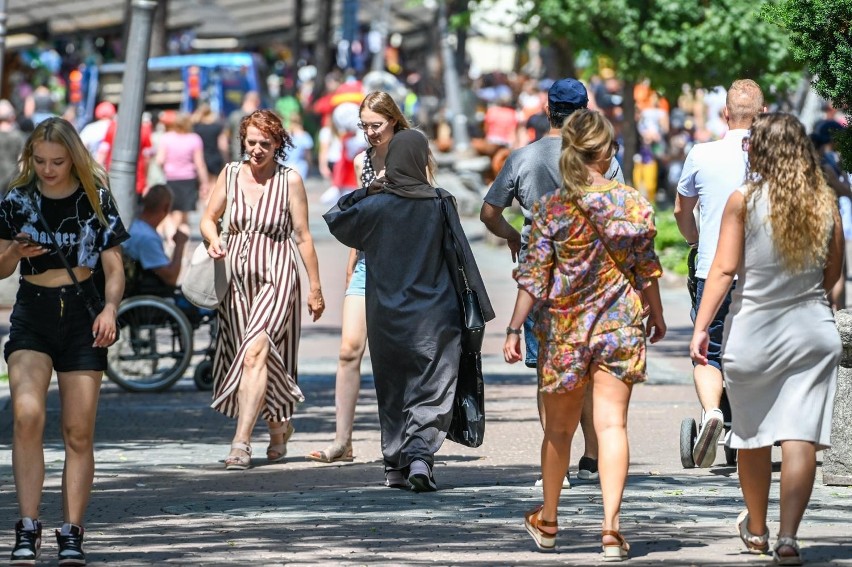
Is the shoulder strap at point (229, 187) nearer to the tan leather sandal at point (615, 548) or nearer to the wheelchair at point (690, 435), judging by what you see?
the wheelchair at point (690, 435)

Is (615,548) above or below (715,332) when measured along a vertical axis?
below

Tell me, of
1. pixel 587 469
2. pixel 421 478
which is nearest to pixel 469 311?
pixel 421 478

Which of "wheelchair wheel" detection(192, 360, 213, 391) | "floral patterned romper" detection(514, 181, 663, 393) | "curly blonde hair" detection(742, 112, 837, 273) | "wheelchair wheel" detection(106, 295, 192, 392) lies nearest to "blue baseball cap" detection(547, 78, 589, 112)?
"floral patterned romper" detection(514, 181, 663, 393)

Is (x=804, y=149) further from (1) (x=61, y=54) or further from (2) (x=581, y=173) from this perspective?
(1) (x=61, y=54)

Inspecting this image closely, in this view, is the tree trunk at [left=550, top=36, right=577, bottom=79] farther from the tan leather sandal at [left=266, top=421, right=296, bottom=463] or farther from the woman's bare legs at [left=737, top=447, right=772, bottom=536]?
the woman's bare legs at [left=737, top=447, right=772, bottom=536]

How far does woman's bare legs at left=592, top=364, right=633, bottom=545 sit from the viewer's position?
Answer: 252 inches

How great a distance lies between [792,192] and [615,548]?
4.55ft

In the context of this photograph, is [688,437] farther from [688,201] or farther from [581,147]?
[581,147]

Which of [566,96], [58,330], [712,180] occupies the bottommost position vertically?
[58,330]

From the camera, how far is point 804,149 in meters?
6.31

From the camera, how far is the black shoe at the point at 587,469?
8398 millimetres

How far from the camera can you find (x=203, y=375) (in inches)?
487

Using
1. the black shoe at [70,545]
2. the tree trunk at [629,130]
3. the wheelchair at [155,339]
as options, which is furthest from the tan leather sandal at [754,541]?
the tree trunk at [629,130]

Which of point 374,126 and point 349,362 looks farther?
point 349,362
